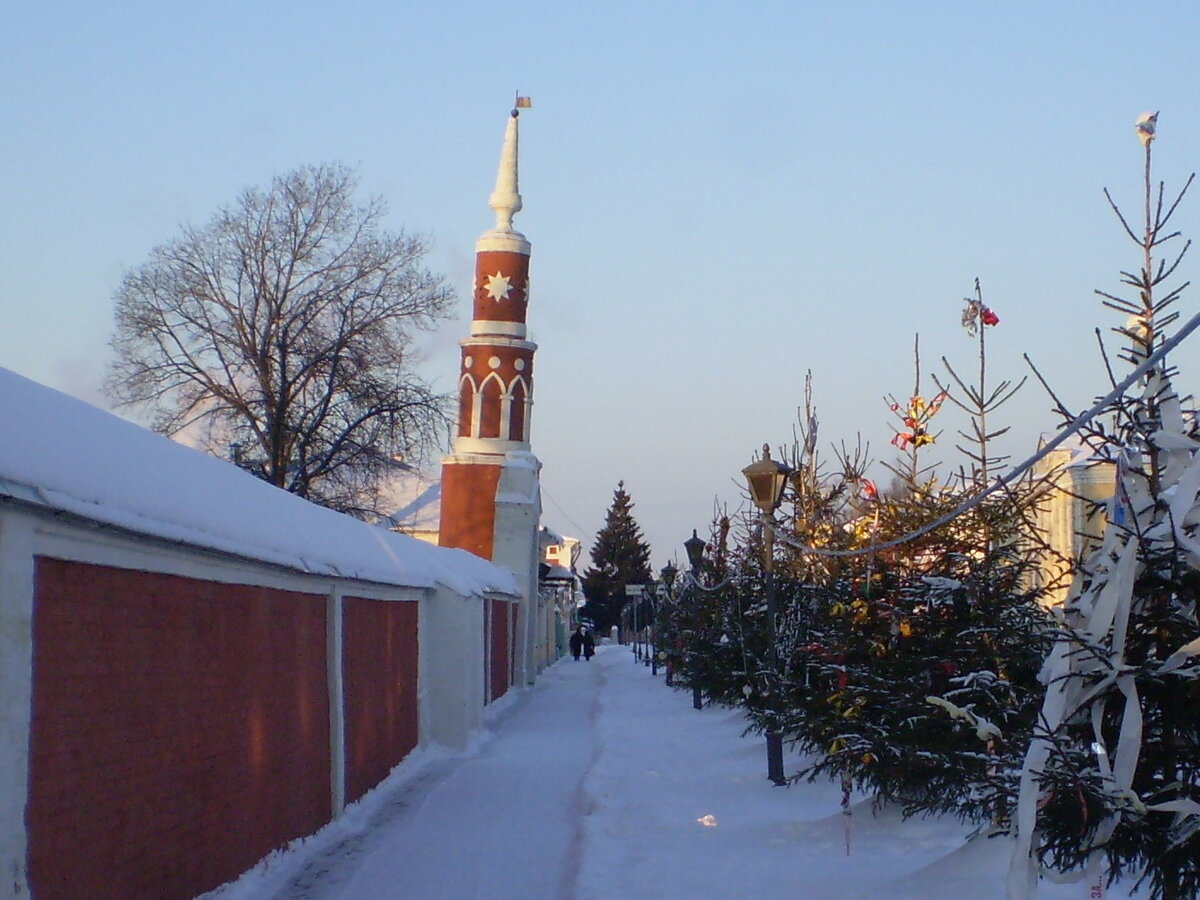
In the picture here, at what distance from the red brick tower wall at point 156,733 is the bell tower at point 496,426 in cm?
3424

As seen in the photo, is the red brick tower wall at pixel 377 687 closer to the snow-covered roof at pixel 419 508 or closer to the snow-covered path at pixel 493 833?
the snow-covered path at pixel 493 833

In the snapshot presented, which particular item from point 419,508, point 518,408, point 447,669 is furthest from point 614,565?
Answer: point 447,669

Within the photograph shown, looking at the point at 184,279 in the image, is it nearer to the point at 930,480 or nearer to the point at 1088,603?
the point at 930,480

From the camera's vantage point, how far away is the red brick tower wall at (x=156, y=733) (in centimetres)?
637

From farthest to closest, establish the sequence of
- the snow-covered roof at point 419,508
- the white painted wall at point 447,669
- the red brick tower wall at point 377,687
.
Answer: the snow-covered roof at point 419,508 → the white painted wall at point 447,669 → the red brick tower wall at point 377,687

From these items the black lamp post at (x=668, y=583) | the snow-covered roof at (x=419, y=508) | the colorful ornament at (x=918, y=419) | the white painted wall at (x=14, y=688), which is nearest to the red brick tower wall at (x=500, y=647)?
the black lamp post at (x=668, y=583)

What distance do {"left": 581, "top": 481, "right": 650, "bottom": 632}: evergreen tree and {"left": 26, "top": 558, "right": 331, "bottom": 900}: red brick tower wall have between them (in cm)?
10109

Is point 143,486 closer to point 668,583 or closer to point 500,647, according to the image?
point 500,647

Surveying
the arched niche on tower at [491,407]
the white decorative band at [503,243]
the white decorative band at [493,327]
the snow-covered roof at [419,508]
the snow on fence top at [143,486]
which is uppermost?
the white decorative band at [503,243]

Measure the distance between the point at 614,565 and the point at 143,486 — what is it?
107178mm

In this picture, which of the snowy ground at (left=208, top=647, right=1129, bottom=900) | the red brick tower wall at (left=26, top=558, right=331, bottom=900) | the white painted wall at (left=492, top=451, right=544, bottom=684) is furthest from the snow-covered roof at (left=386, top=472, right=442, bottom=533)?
the red brick tower wall at (left=26, top=558, right=331, bottom=900)

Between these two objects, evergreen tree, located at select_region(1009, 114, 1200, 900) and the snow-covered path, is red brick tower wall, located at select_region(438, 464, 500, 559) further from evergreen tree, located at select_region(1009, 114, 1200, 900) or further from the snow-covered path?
evergreen tree, located at select_region(1009, 114, 1200, 900)

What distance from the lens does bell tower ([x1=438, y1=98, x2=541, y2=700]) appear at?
149 ft

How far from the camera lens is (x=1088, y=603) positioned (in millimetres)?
5805
